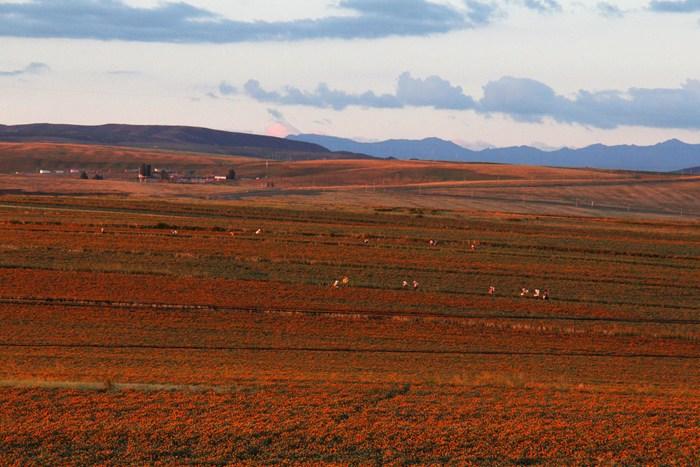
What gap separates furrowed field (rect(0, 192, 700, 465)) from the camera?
17.6m

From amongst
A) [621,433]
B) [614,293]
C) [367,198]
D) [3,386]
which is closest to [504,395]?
[621,433]

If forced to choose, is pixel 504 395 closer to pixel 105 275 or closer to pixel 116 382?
pixel 116 382

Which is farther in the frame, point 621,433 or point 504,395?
point 504,395

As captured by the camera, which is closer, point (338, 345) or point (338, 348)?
point (338, 348)

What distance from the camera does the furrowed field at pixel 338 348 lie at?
17.6 metres

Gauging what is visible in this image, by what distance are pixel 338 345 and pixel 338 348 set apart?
1.80 ft

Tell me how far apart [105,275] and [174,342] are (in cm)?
1662

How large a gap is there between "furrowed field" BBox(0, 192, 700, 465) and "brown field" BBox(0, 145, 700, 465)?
0.32 feet

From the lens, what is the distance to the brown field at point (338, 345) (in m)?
17.6

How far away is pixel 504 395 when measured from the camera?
22.5 m

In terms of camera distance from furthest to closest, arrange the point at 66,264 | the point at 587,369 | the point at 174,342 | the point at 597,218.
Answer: the point at 597,218
the point at 66,264
the point at 174,342
the point at 587,369

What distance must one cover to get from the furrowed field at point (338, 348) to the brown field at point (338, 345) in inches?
3.9

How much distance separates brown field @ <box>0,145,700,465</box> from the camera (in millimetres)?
17641

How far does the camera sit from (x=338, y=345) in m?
32.4
